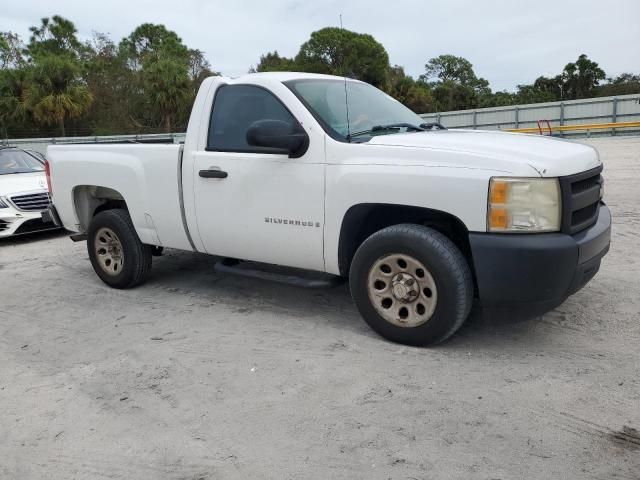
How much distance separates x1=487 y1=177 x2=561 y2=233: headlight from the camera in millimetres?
3307

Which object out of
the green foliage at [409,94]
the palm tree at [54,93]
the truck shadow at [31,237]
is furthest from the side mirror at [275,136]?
the green foliage at [409,94]

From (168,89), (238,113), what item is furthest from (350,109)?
(168,89)

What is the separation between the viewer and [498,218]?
3.35 meters

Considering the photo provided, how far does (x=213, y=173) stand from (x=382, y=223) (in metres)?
1.37

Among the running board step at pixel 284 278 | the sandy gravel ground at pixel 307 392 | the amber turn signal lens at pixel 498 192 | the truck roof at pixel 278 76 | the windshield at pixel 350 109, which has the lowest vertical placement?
the sandy gravel ground at pixel 307 392

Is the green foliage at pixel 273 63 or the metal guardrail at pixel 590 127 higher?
the green foliage at pixel 273 63

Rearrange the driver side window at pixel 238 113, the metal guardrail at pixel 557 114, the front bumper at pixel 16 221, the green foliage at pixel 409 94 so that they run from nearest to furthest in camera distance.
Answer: the driver side window at pixel 238 113
the front bumper at pixel 16 221
the metal guardrail at pixel 557 114
the green foliage at pixel 409 94

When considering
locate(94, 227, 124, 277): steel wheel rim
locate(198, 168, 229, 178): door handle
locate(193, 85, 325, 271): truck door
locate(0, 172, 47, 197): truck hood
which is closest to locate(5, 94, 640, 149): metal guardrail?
locate(0, 172, 47, 197): truck hood

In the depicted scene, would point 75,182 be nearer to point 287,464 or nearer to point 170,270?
point 170,270

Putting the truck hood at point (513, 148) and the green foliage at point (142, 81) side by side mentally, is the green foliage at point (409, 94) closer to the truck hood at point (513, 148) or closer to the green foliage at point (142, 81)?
the green foliage at point (142, 81)

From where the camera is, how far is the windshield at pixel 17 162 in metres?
9.45

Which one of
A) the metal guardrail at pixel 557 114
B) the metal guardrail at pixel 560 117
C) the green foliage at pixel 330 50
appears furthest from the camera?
the green foliage at pixel 330 50

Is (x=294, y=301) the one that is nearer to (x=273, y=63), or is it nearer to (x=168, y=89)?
(x=168, y=89)

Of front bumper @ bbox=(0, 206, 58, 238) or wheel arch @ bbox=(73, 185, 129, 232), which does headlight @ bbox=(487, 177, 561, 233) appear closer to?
wheel arch @ bbox=(73, 185, 129, 232)
